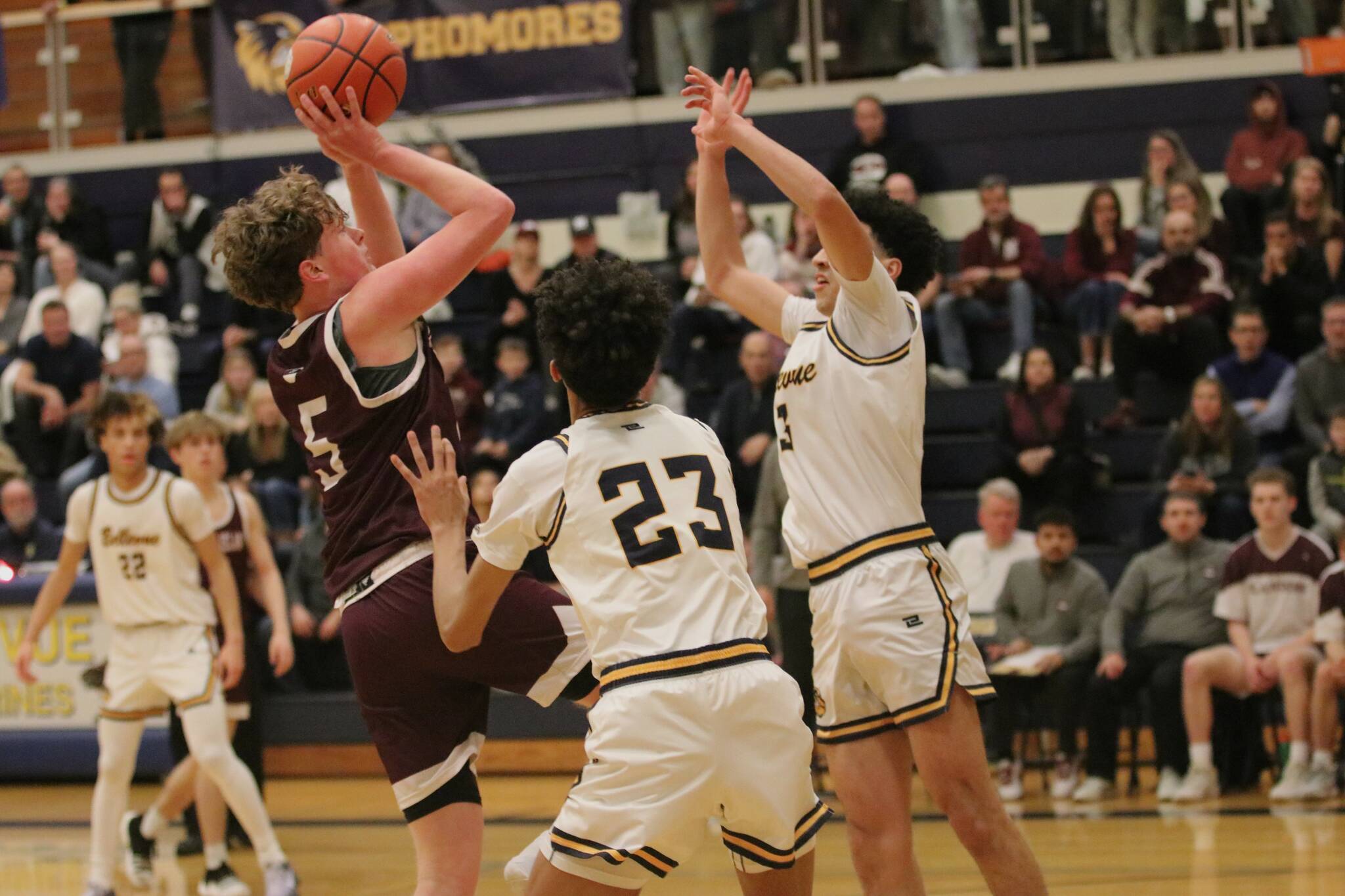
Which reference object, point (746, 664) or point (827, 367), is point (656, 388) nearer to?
point (827, 367)

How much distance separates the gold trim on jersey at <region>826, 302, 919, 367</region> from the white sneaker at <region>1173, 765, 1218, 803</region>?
4.79 metres

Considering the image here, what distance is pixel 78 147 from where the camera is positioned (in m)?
15.9

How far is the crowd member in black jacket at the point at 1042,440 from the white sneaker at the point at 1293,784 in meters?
2.34

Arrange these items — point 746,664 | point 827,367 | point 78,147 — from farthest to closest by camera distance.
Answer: point 78,147 → point 827,367 → point 746,664

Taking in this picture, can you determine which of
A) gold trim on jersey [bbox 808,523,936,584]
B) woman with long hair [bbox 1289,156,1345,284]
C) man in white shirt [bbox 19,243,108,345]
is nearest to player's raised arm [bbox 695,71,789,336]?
gold trim on jersey [bbox 808,523,936,584]

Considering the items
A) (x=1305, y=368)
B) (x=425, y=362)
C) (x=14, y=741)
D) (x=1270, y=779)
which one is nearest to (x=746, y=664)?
(x=425, y=362)

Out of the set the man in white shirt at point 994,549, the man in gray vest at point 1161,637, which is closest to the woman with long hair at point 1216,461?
the man in gray vest at point 1161,637

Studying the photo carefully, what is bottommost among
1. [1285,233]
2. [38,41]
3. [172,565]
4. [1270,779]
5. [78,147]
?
[1270,779]

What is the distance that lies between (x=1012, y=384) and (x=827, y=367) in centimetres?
676

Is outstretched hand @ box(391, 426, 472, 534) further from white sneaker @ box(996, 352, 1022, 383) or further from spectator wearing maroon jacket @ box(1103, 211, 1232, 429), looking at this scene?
spectator wearing maroon jacket @ box(1103, 211, 1232, 429)

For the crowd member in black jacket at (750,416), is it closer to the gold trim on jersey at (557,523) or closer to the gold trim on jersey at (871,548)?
the gold trim on jersey at (871,548)

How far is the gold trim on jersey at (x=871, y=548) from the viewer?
428 cm

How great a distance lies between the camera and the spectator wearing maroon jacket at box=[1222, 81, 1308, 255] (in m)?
11.6

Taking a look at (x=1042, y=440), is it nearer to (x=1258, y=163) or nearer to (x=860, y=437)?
(x=1258, y=163)
